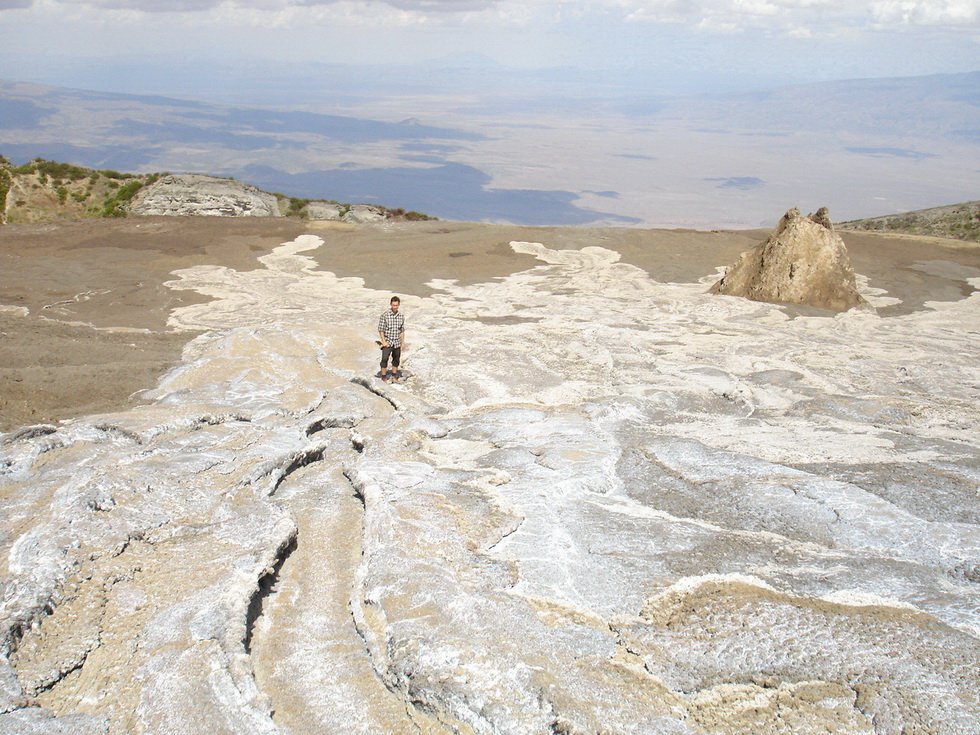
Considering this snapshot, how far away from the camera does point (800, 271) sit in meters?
23.0

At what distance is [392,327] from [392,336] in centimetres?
18

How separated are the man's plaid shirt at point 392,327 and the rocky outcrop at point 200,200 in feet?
91.0

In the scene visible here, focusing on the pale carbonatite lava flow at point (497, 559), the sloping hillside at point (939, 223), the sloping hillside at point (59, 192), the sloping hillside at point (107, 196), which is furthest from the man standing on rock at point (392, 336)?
the sloping hillside at point (939, 223)

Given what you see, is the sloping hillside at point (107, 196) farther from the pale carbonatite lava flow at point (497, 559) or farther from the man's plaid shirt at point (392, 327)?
the pale carbonatite lava flow at point (497, 559)

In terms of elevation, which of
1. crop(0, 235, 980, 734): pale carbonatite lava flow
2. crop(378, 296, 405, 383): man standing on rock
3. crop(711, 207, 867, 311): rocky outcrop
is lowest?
crop(0, 235, 980, 734): pale carbonatite lava flow

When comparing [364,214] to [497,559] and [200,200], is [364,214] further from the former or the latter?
[497,559]

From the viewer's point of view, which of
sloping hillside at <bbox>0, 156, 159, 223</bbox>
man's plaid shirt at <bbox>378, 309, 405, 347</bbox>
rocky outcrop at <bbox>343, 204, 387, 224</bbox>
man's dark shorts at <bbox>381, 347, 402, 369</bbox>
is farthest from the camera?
rocky outcrop at <bbox>343, 204, 387, 224</bbox>

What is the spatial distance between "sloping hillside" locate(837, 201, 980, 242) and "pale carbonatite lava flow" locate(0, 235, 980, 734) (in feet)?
110

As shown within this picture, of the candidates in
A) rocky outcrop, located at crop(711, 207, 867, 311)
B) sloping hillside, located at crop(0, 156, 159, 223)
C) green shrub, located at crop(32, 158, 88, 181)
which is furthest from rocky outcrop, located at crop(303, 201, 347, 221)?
rocky outcrop, located at crop(711, 207, 867, 311)

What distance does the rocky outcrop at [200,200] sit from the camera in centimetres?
3991

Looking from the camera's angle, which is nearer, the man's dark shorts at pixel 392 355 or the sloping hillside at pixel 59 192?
the man's dark shorts at pixel 392 355

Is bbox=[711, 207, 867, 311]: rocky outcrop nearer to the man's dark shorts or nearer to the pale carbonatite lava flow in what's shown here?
the pale carbonatite lava flow

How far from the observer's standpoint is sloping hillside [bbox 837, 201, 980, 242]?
4262 centimetres

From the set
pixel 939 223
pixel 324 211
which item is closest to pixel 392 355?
pixel 324 211
